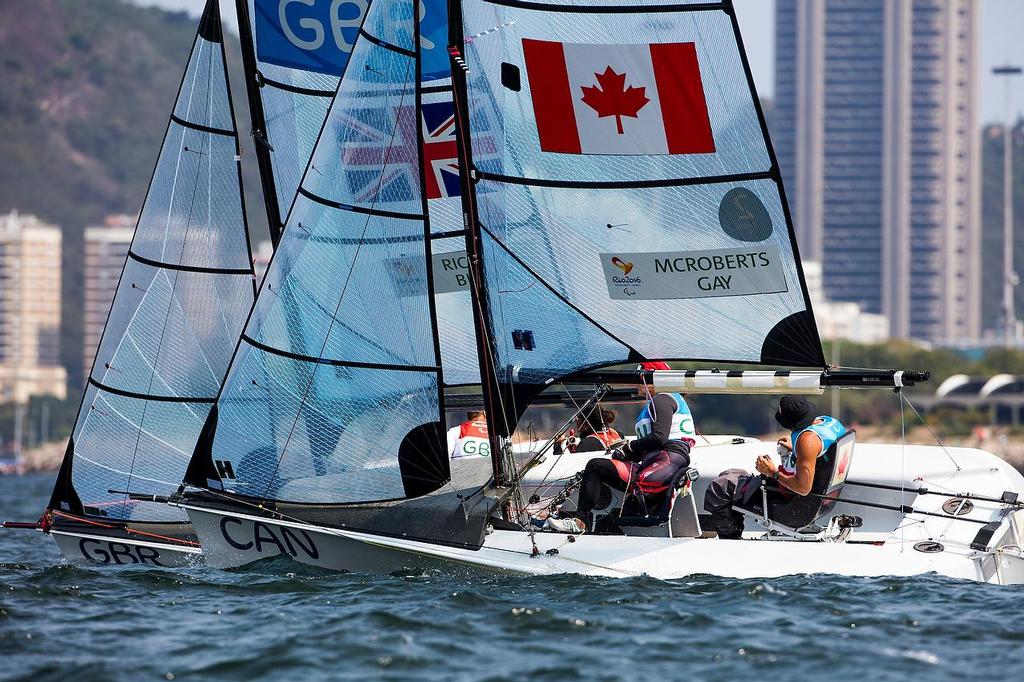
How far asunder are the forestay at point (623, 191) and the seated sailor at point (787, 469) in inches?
30.8

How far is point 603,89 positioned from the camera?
12.0 metres

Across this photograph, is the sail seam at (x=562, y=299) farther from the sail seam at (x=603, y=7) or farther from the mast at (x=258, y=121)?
the mast at (x=258, y=121)

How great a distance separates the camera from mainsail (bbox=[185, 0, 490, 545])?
37.0 feet

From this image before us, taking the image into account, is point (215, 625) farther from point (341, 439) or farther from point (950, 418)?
point (950, 418)

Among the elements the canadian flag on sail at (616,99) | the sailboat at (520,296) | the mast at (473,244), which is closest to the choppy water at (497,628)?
the sailboat at (520,296)

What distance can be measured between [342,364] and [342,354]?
0.08 meters

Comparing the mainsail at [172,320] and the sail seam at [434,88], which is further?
the mainsail at [172,320]

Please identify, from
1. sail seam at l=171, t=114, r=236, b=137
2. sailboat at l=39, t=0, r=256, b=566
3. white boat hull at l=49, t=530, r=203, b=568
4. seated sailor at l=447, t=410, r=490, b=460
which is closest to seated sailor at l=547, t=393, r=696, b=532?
white boat hull at l=49, t=530, r=203, b=568

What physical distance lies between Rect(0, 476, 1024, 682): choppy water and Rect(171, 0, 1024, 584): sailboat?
2.00ft

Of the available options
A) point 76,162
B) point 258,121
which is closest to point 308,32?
point 258,121

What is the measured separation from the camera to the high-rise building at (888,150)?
6191 inches

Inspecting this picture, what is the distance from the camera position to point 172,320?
14484 mm

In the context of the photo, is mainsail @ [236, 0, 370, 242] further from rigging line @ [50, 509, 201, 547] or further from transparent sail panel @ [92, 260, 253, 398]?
rigging line @ [50, 509, 201, 547]

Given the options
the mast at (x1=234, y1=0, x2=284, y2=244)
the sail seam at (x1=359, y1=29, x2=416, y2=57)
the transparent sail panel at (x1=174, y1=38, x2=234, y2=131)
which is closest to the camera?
the sail seam at (x1=359, y1=29, x2=416, y2=57)
